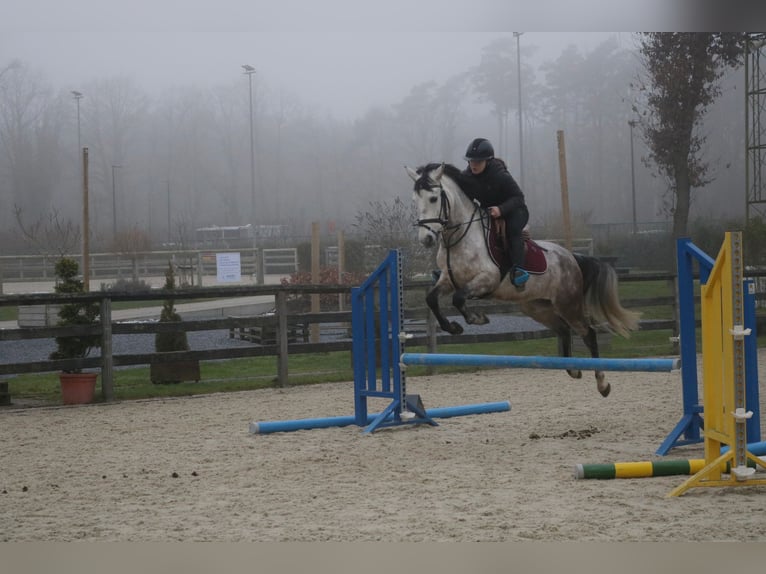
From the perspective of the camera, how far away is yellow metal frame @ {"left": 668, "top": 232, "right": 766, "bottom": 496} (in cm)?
319

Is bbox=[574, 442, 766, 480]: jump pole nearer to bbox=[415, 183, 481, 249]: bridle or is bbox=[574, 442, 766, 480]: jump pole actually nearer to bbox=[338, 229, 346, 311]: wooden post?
bbox=[415, 183, 481, 249]: bridle

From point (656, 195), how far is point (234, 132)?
4159 millimetres

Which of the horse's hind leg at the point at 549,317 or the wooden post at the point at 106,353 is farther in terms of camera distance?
the wooden post at the point at 106,353

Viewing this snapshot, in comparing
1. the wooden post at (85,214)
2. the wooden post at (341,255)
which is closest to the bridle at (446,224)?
the wooden post at (341,255)

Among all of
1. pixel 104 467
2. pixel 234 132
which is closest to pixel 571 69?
pixel 234 132

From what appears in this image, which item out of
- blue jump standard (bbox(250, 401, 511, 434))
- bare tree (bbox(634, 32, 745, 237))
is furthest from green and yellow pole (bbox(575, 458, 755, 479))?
bare tree (bbox(634, 32, 745, 237))

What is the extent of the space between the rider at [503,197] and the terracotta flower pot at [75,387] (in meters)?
3.43

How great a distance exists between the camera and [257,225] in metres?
8.30

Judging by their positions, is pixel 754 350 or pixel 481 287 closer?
pixel 754 350

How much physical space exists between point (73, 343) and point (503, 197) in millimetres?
3647

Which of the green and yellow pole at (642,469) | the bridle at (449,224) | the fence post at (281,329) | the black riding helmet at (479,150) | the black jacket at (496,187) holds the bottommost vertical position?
the green and yellow pole at (642,469)

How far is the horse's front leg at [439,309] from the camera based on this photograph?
4191mm

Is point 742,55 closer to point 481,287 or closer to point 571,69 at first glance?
point 571,69

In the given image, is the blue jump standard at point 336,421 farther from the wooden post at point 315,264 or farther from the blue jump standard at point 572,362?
the wooden post at point 315,264
